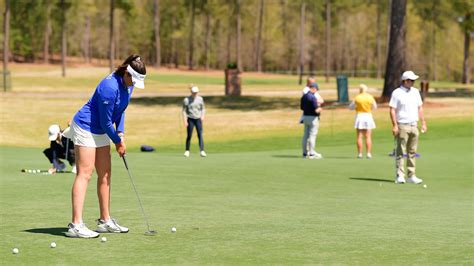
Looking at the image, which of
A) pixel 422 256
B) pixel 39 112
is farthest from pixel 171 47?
pixel 422 256

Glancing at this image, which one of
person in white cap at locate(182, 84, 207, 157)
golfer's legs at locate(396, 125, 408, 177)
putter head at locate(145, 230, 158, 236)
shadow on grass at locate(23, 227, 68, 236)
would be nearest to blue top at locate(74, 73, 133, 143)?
putter head at locate(145, 230, 158, 236)

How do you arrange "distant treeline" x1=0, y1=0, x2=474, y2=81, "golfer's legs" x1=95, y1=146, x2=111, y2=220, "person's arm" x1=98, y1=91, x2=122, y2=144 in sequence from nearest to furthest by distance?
"person's arm" x1=98, y1=91, x2=122, y2=144
"golfer's legs" x1=95, y1=146, x2=111, y2=220
"distant treeline" x1=0, y1=0, x2=474, y2=81

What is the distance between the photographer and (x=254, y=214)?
12.8 m

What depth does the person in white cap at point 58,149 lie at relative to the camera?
61.5ft

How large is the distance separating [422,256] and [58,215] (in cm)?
501

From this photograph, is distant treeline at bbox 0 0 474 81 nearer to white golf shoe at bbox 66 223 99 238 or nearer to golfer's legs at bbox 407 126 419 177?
golfer's legs at bbox 407 126 419 177

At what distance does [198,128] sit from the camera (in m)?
25.6

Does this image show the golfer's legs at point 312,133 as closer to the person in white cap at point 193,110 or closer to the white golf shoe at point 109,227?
the person in white cap at point 193,110

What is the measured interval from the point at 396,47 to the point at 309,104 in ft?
67.0

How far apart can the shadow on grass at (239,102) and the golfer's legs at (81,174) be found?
126ft

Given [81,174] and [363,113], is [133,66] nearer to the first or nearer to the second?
[81,174]

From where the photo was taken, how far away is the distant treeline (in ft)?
387

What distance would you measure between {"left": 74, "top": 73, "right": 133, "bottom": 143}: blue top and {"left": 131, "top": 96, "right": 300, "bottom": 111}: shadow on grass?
38319mm

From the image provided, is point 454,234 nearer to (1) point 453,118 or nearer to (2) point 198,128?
(2) point 198,128
